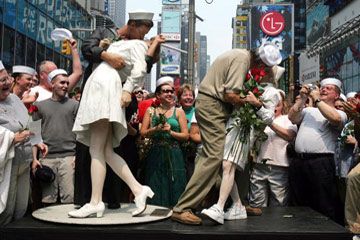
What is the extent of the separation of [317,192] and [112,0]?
427ft

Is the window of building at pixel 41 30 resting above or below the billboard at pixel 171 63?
below

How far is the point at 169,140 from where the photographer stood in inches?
234

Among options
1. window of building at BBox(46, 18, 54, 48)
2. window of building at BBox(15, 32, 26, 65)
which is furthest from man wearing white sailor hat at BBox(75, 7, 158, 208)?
window of building at BBox(46, 18, 54, 48)

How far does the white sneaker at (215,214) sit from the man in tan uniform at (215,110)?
0.14m

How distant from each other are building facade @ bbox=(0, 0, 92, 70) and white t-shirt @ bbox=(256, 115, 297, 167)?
716 inches

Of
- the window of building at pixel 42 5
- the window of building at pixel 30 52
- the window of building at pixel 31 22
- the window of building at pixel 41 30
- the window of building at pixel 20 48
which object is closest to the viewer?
the window of building at pixel 20 48

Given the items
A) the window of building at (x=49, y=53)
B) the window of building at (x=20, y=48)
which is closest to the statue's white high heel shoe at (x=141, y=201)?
the window of building at (x=20, y=48)

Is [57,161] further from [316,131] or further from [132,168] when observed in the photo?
[316,131]

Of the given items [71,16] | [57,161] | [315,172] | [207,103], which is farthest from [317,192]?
[71,16]

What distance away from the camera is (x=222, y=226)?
441cm

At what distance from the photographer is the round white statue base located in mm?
4373

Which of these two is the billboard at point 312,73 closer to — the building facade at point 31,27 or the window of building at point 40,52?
the building facade at point 31,27

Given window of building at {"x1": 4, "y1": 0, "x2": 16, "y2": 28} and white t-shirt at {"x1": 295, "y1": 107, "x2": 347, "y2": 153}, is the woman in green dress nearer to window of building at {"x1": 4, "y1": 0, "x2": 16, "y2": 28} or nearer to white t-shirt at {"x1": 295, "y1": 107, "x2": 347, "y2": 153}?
white t-shirt at {"x1": 295, "y1": 107, "x2": 347, "y2": 153}

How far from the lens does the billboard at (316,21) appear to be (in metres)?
58.4
